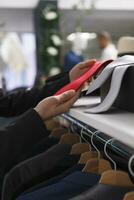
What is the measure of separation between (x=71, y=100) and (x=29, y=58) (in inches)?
185

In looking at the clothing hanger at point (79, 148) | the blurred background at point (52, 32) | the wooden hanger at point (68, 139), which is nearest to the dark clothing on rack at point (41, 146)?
the wooden hanger at point (68, 139)

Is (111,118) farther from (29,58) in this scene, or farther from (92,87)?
(29,58)

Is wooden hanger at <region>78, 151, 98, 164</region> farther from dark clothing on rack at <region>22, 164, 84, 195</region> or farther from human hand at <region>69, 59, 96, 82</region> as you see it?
human hand at <region>69, 59, 96, 82</region>

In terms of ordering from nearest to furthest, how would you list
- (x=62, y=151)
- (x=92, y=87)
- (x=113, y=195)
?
1. (x=113, y=195)
2. (x=92, y=87)
3. (x=62, y=151)

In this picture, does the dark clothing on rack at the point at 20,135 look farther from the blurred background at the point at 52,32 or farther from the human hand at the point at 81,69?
the blurred background at the point at 52,32

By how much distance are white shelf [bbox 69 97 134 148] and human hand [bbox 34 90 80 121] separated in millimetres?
51


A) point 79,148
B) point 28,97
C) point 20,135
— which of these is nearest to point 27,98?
point 28,97

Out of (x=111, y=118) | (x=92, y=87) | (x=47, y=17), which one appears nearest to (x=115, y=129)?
(x=111, y=118)

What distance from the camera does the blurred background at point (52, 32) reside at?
514cm

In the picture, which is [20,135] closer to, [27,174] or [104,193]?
[27,174]

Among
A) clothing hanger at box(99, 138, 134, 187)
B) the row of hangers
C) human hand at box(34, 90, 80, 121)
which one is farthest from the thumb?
clothing hanger at box(99, 138, 134, 187)

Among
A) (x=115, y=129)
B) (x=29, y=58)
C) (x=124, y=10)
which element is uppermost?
(x=115, y=129)

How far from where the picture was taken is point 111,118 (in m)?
0.80

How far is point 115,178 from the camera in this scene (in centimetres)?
85
